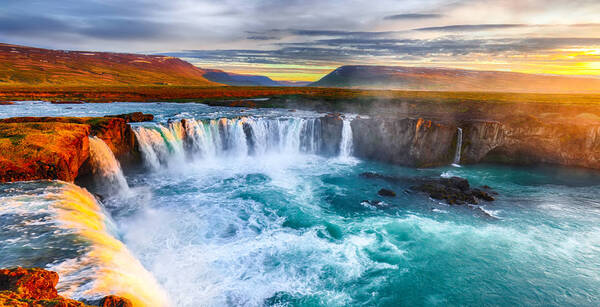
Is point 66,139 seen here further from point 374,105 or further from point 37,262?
point 374,105

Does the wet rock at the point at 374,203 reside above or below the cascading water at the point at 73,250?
below

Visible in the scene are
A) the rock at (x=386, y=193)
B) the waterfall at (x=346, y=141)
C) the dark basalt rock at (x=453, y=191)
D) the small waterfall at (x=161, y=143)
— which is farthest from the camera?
the waterfall at (x=346, y=141)

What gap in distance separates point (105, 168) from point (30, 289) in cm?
1653

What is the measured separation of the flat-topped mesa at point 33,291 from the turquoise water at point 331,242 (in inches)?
52.5

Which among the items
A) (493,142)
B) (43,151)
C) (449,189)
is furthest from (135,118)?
(493,142)

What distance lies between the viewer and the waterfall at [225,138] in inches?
1020

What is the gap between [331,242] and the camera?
1498 centimetres

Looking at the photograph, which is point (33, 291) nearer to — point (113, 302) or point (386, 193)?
point (113, 302)

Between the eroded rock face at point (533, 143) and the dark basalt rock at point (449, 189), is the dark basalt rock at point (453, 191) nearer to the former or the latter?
the dark basalt rock at point (449, 189)

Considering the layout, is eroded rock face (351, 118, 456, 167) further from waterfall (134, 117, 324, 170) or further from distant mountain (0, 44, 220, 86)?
distant mountain (0, 44, 220, 86)

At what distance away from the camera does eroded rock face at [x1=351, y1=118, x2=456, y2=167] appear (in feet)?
95.1

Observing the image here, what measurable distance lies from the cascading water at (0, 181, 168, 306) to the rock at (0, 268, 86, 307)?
3.11 feet

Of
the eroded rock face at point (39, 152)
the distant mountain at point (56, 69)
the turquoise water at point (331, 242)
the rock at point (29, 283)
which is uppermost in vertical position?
the distant mountain at point (56, 69)

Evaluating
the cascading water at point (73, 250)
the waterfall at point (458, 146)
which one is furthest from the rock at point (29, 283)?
the waterfall at point (458, 146)
